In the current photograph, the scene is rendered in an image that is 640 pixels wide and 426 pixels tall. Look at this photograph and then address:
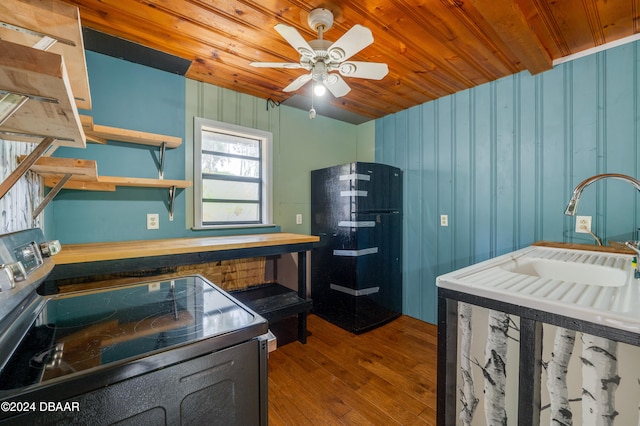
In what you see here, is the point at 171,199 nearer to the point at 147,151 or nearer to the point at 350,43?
the point at 147,151

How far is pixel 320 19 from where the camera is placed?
159cm

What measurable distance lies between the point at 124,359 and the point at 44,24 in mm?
877

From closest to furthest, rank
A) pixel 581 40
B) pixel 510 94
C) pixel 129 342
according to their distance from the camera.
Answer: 1. pixel 129 342
2. pixel 581 40
3. pixel 510 94

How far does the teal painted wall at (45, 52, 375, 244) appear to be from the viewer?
6.40ft

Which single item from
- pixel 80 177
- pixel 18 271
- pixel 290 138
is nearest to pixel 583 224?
pixel 290 138

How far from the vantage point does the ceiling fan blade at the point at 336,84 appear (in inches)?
69.8

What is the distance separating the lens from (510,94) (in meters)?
2.40

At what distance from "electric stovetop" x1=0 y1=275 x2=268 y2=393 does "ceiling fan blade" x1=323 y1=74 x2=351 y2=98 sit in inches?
57.7

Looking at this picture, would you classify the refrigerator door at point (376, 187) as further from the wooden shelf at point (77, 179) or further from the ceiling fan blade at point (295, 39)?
the wooden shelf at point (77, 179)

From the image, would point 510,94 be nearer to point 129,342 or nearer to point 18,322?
point 129,342

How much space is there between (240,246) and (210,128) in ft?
4.15

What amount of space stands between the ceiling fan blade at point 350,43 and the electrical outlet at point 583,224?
2050 millimetres

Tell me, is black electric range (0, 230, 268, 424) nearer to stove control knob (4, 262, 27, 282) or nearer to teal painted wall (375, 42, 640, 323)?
stove control knob (4, 262, 27, 282)

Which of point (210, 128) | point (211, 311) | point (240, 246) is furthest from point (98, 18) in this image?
point (211, 311)
